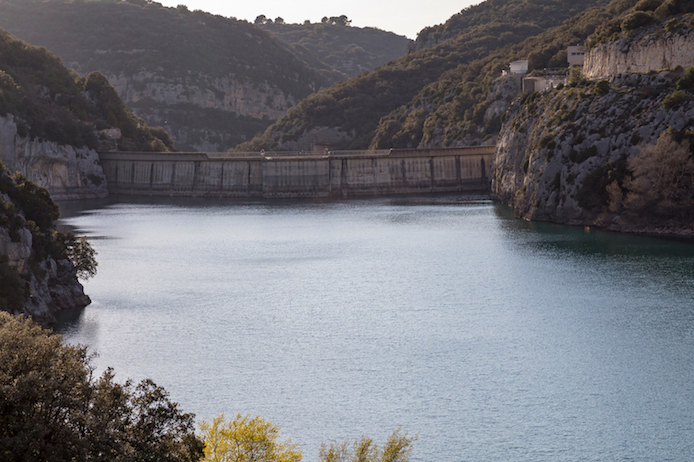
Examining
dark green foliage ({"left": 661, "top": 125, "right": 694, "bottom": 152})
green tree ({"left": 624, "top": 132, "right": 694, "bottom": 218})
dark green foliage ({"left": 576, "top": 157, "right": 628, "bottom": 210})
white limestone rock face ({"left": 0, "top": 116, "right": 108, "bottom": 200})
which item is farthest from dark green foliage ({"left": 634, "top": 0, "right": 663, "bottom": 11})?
white limestone rock face ({"left": 0, "top": 116, "right": 108, "bottom": 200})

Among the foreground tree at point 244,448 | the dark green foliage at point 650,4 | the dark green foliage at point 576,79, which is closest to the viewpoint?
the foreground tree at point 244,448

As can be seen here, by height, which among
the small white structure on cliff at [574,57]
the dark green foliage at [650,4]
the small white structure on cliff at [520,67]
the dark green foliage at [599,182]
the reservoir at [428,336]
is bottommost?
the reservoir at [428,336]

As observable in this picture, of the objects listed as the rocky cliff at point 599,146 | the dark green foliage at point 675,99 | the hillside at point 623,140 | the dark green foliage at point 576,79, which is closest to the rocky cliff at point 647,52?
the hillside at point 623,140

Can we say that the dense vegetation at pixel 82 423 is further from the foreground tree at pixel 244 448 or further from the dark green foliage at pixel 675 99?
the dark green foliage at pixel 675 99

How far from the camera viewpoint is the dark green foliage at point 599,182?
79.6 metres

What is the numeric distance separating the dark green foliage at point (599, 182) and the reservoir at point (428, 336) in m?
3.84

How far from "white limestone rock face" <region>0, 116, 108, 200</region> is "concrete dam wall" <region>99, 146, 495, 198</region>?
7036 mm

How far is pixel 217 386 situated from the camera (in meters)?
35.8

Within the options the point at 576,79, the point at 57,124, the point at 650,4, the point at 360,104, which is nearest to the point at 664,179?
the point at 576,79

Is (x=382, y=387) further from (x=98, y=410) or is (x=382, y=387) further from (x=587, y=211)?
(x=587, y=211)

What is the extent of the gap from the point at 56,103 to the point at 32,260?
346 ft

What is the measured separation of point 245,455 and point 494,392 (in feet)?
55.3

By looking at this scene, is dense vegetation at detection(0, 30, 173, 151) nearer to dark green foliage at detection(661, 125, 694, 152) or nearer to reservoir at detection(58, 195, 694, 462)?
reservoir at detection(58, 195, 694, 462)

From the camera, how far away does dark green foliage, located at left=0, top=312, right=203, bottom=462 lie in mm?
18781
